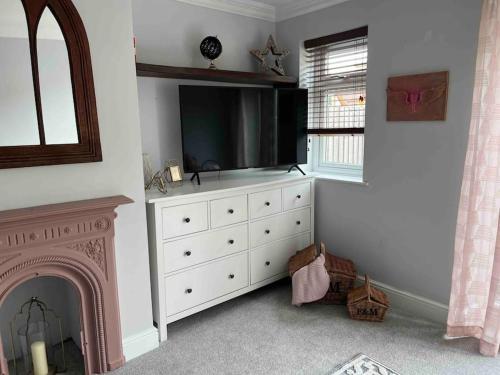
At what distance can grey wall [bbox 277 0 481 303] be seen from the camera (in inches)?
92.9

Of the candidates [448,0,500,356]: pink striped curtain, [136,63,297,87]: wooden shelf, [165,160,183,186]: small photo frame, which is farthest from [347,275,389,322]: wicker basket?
[136,63,297,87]: wooden shelf

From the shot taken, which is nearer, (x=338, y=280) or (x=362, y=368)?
(x=362, y=368)

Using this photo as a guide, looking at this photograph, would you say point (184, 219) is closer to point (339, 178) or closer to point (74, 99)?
point (74, 99)

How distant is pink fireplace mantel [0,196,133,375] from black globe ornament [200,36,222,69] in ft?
4.64

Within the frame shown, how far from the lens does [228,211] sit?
8.82 ft

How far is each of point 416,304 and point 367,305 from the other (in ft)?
1.30

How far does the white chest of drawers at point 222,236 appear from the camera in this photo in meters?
2.40

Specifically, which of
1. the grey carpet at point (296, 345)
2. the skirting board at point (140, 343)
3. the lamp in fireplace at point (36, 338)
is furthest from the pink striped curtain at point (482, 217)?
the lamp in fireplace at point (36, 338)

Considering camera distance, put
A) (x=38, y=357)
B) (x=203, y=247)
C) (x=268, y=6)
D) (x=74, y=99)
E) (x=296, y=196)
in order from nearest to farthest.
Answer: (x=74, y=99) → (x=38, y=357) → (x=203, y=247) → (x=296, y=196) → (x=268, y=6)

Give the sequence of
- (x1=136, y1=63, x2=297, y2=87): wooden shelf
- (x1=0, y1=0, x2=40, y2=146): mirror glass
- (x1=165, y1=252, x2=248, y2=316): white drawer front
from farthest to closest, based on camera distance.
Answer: (x1=136, y1=63, x2=297, y2=87): wooden shelf < (x1=165, y1=252, x2=248, y2=316): white drawer front < (x1=0, y1=0, x2=40, y2=146): mirror glass

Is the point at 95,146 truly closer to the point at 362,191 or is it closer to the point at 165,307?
the point at 165,307

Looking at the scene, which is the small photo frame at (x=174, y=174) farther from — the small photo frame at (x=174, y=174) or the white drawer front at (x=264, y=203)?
the white drawer front at (x=264, y=203)

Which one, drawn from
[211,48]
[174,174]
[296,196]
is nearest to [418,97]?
[296,196]

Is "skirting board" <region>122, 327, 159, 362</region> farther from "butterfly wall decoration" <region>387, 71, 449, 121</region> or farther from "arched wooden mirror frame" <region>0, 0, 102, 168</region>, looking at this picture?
"butterfly wall decoration" <region>387, 71, 449, 121</region>
